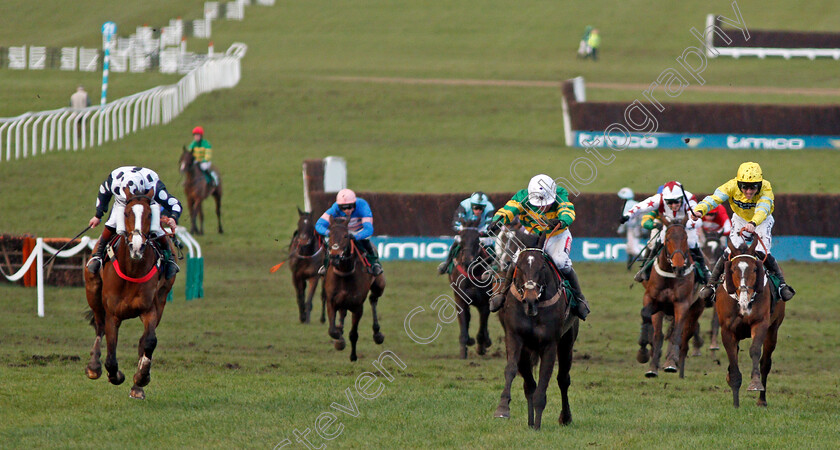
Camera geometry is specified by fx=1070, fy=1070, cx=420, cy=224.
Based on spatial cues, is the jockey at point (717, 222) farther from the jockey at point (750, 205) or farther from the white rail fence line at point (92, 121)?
the white rail fence line at point (92, 121)

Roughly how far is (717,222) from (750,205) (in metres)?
3.83

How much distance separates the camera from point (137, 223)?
30.8ft

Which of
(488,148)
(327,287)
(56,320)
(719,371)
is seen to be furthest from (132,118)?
(719,371)

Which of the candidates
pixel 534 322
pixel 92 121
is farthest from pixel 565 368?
pixel 92 121

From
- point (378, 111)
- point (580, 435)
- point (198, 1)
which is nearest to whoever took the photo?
point (580, 435)

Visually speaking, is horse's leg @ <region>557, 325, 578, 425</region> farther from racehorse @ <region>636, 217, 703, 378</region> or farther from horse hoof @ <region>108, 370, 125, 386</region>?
horse hoof @ <region>108, 370, 125, 386</region>

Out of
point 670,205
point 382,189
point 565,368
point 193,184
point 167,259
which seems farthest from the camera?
point 382,189

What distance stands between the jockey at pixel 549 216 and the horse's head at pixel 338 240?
3.57 m

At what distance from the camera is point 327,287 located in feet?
44.0

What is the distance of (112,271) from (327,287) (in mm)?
4000

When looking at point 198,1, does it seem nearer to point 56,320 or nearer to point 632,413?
point 56,320

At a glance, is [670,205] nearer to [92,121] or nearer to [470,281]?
[470,281]

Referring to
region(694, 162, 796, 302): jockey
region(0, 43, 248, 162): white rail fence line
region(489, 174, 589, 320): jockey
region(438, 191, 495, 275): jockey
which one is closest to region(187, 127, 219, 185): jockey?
region(0, 43, 248, 162): white rail fence line

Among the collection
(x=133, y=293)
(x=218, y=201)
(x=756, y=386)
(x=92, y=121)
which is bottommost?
(x=756, y=386)
